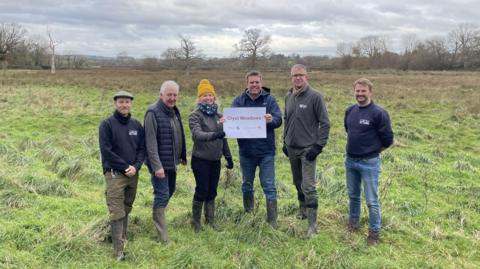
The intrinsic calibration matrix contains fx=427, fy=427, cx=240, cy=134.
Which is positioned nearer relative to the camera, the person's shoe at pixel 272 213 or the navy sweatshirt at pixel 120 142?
the navy sweatshirt at pixel 120 142

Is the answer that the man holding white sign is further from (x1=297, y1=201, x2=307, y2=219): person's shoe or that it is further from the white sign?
(x1=297, y1=201, x2=307, y2=219): person's shoe

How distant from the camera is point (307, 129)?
226 inches

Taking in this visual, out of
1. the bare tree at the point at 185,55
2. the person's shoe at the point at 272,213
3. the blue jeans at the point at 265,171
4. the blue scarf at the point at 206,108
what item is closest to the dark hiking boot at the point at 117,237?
the blue scarf at the point at 206,108

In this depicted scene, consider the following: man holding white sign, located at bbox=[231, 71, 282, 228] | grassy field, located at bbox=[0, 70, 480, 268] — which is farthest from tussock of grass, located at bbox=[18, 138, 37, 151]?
man holding white sign, located at bbox=[231, 71, 282, 228]

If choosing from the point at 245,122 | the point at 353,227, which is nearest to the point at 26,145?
the point at 245,122

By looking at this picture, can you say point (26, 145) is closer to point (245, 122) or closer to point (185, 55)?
point (245, 122)

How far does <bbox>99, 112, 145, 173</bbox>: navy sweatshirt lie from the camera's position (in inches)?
188

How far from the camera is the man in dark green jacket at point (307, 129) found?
565 cm

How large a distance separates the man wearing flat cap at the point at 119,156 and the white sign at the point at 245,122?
43.8 inches

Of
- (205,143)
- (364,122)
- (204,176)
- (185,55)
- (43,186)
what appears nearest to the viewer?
(364,122)

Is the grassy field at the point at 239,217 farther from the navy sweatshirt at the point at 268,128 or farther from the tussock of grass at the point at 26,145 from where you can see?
the navy sweatshirt at the point at 268,128

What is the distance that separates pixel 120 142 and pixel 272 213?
2317 millimetres

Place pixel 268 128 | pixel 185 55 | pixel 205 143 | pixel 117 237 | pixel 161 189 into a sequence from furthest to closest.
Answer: pixel 185 55
pixel 268 128
pixel 205 143
pixel 161 189
pixel 117 237

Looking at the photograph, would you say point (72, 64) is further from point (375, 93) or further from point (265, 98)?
point (265, 98)
